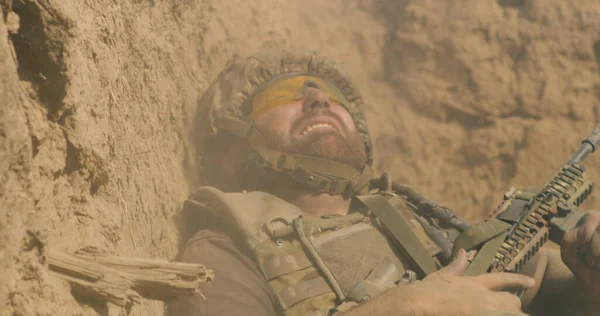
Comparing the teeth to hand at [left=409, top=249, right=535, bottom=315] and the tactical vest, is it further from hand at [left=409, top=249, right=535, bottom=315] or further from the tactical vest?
hand at [left=409, top=249, right=535, bottom=315]

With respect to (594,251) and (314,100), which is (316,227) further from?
(594,251)

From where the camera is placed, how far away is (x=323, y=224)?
116 inches

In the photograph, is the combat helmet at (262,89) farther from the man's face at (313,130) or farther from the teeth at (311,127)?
the teeth at (311,127)

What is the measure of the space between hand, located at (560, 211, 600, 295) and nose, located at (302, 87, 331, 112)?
1.61 metres

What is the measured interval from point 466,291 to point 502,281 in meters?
0.23

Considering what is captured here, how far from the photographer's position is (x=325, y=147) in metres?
3.40

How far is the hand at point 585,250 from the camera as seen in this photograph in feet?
8.18

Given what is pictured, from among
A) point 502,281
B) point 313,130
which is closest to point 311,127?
point 313,130

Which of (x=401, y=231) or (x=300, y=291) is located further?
(x=401, y=231)

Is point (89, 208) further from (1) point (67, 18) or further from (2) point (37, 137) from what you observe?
(1) point (67, 18)

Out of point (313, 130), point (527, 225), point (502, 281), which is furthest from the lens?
point (313, 130)

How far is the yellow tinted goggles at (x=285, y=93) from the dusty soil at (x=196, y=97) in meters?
0.50

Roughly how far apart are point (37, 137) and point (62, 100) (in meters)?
0.16

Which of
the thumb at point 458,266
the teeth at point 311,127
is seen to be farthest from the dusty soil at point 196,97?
the thumb at point 458,266
